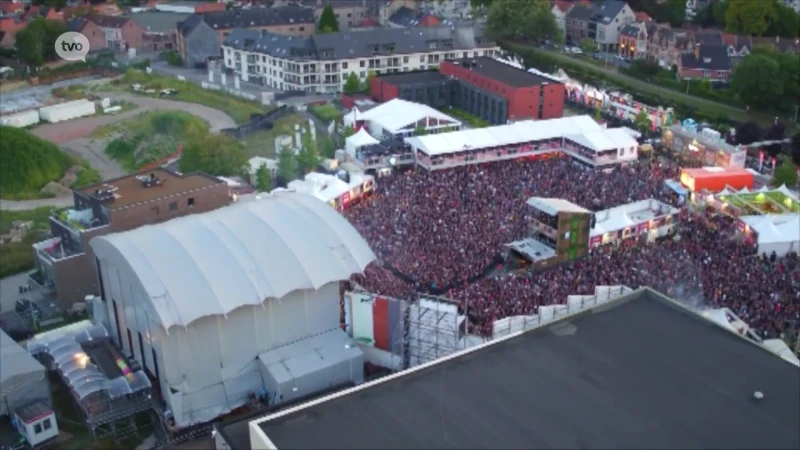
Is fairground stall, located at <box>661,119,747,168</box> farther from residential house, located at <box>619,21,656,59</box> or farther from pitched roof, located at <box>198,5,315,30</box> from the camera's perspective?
pitched roof, located at <box>198,5,315,30</box>

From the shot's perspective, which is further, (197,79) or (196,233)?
(197,79)

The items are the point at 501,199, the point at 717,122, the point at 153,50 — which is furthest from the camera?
the point at 153,50

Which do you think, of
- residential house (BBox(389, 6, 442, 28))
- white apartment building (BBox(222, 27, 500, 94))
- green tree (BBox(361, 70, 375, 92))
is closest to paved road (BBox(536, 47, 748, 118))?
white apartment building (BBox(222, 27, 500, 94))

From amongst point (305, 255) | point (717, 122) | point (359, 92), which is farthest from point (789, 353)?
point (359, 92)

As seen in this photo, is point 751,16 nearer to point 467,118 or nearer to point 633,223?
point 467,118

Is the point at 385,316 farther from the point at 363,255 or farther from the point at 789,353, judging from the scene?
the point at 789,353

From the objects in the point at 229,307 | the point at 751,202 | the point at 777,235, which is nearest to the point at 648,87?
the point at 751,202

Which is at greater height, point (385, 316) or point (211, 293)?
point (211, 293)
